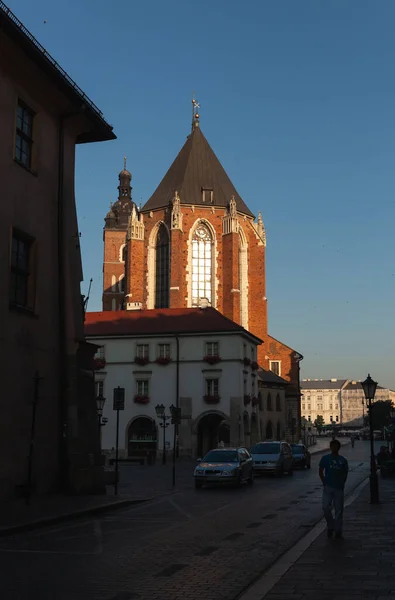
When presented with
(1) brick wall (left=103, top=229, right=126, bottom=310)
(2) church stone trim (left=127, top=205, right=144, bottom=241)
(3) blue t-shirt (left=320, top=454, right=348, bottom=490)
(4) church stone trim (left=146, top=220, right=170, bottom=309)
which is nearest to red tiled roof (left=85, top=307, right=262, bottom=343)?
(4) church stone trim (left=146, top=220, right=170, bottom=309)

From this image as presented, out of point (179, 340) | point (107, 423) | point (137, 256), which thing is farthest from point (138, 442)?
point (137, 256)

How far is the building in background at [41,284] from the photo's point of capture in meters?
16.8

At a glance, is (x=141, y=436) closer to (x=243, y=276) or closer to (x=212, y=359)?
(x=212, y=359)

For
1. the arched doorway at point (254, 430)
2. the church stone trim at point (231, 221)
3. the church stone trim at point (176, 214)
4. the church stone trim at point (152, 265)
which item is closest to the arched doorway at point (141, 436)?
the arched doorway at point (254, 430)

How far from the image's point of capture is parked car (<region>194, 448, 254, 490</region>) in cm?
2447

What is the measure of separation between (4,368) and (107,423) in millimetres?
34510

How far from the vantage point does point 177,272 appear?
208 feet

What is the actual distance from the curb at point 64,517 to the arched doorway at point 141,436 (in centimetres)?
3070

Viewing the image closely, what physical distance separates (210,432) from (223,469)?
1083 inches

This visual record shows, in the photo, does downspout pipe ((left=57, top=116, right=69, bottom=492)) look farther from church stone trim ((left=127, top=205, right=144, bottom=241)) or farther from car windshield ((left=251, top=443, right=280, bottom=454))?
church stone trim ((left=127, top=205, right=144, bottom=241))

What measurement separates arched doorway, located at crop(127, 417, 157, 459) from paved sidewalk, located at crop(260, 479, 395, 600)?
36776 millimetres

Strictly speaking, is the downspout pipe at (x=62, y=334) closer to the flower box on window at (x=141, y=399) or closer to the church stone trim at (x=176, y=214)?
the flower box on window at (x=141, y=399)

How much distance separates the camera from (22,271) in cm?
A: 1812

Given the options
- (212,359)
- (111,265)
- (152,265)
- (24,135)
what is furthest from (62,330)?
(111,265)
